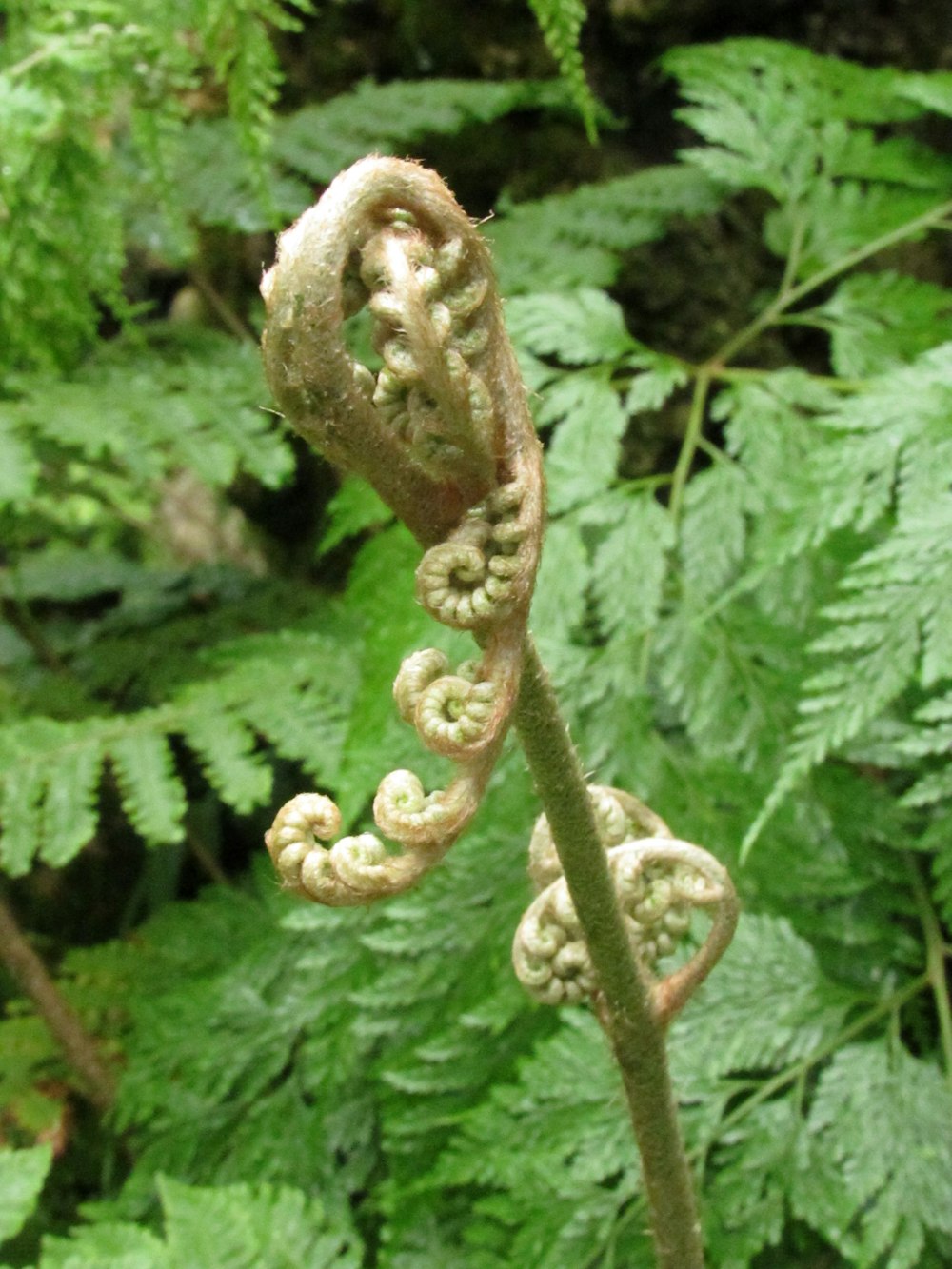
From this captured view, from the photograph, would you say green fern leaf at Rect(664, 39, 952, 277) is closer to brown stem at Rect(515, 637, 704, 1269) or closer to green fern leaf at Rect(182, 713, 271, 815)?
green fern leaf at Rect(182, 713, 271, 815)

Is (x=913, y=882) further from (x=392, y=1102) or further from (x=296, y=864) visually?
(x=296, y=864)

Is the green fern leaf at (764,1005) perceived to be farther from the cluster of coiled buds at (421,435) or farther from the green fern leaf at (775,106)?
the green fern leaf at (775,106)

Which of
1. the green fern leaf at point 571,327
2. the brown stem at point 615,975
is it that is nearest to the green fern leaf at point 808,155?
the green fern leaf at point 571,327

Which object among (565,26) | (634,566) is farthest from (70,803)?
(565,26)

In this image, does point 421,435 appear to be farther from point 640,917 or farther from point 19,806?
point 19,806

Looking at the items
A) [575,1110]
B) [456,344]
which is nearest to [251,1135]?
[575,1110]

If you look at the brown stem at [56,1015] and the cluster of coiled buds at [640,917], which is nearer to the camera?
the cluster of coiled buds at [640,917]

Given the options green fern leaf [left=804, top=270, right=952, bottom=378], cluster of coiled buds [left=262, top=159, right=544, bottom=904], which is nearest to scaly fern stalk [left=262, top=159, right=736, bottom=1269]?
cluster of coiled buds [left=262, top=159, right=544, bottom=904]
